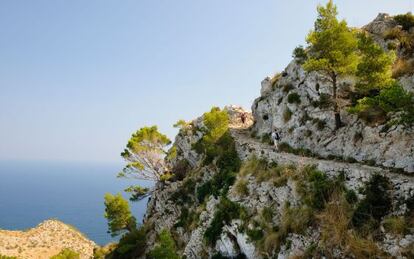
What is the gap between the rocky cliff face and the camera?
16516 mm

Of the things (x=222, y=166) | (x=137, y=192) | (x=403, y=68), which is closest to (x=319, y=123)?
(x=403, y=68)

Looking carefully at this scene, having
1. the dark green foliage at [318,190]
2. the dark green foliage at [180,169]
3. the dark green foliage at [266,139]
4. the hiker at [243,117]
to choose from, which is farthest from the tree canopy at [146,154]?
the dark green foliage at [318,190]

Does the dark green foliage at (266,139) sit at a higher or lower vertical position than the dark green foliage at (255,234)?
→ higher

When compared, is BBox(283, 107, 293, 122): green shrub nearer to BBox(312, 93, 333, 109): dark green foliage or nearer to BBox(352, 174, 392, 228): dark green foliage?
BBox(312, 93, 333, 109): dark green foliage

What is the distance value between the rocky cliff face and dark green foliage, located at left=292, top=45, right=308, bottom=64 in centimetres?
83

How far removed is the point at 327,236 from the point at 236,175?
16.4 m

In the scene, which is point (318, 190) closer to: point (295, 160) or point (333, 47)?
point (295, 160)

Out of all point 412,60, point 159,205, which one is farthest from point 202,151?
point 412,60

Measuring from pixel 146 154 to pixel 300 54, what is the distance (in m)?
26.1

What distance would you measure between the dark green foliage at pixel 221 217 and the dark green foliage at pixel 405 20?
2524 cm

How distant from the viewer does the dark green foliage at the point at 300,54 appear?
3669cm

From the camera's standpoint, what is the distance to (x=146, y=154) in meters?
49.3

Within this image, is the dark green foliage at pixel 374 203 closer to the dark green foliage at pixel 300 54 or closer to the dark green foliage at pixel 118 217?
the dark green foliage at pixel 300 54

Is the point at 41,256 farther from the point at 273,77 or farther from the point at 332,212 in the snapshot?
the point at 332,212
